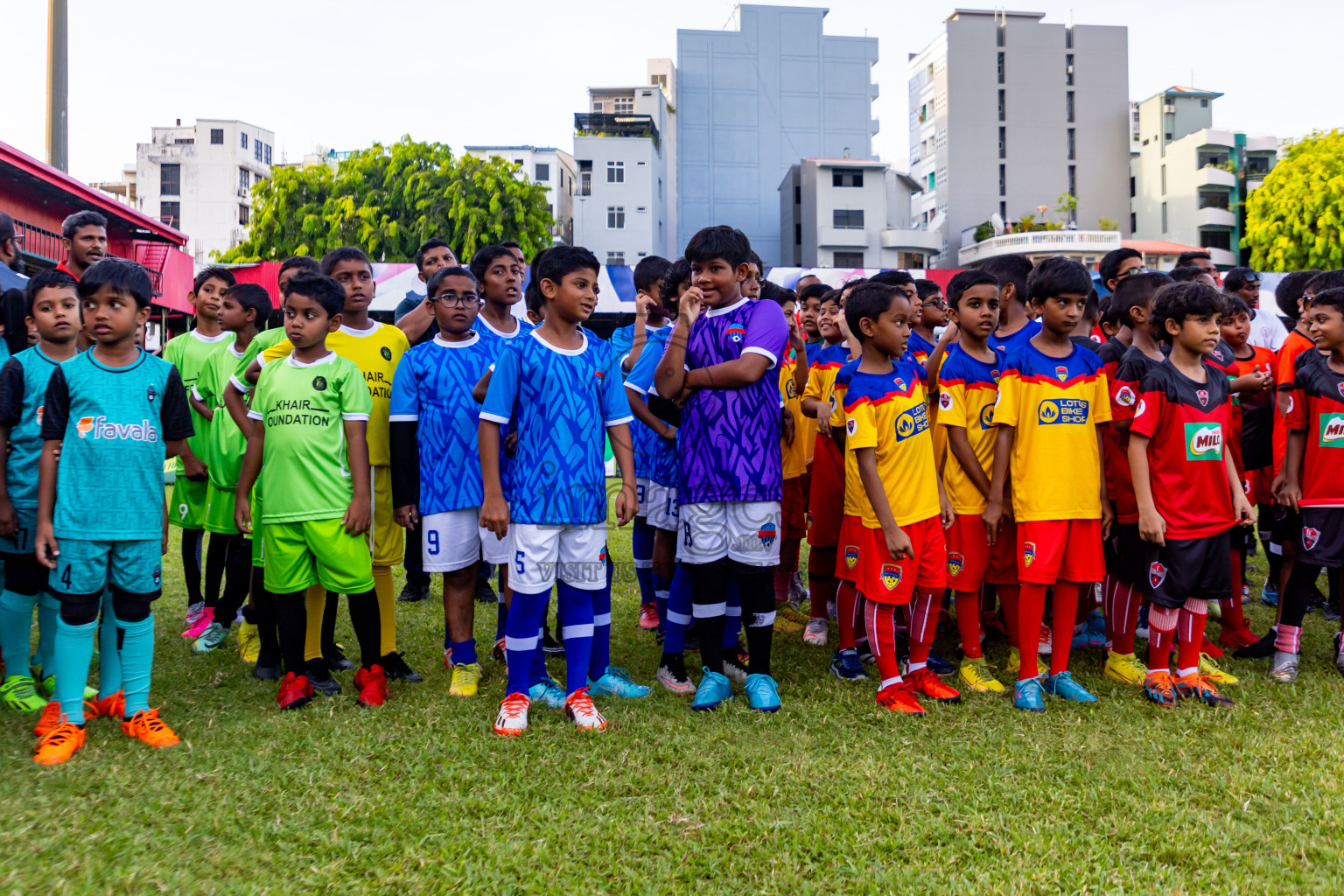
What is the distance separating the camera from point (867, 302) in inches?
153

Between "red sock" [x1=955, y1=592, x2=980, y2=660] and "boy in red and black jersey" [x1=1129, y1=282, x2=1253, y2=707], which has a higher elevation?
"boy in red and black jersey" [x1=1129, y1=282, x2=1253, y2=707]

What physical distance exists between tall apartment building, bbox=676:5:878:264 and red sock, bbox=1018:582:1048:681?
4731 cm

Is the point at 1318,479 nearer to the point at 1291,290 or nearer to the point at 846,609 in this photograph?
the point at 1291,290

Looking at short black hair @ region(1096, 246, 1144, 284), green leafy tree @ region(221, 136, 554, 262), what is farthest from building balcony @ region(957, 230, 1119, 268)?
short black hair @ region(1096, 246, 1144, 284)

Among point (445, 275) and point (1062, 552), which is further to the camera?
point (445, 275)

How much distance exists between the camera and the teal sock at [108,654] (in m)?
3.55

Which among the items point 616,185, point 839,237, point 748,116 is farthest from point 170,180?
point 839,237

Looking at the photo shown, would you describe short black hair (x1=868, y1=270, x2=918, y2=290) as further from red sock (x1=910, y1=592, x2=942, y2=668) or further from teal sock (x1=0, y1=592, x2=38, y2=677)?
teal sock (x1=0, y1=592, x2=38, y2=677)

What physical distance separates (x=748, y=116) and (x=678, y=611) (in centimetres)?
5037

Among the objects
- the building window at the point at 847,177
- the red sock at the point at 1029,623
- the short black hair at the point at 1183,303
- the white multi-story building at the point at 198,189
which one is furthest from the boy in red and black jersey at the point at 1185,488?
the white multi-story building at the point at 198,189

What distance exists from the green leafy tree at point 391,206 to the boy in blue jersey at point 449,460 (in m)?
26.7

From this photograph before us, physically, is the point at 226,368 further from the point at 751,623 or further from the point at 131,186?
the point at 131,186

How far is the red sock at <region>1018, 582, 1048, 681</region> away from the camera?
Answer: 3896mm

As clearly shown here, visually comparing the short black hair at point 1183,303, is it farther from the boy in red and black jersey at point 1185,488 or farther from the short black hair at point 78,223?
the short black hair at point 78,223
